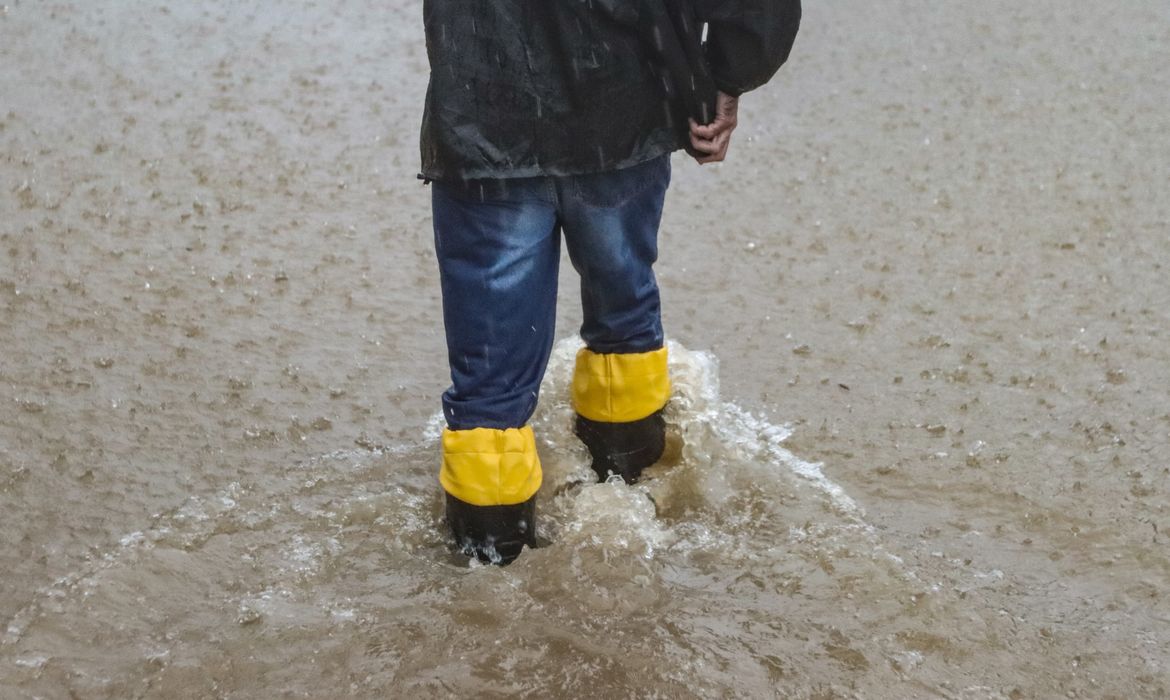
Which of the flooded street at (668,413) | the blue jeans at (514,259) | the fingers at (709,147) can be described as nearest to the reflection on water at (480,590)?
the flooded street at (668,413)

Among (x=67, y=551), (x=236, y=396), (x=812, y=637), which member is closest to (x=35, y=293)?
(x=236, y=396)

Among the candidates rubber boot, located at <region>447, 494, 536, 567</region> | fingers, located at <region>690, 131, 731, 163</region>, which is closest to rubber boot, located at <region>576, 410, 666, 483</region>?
rubber boot, located at <region>447, 494, 536, 567</region>

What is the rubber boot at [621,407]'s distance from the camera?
2.36 m

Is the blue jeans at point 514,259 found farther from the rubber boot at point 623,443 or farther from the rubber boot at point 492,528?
the rubber boot at point 623,443

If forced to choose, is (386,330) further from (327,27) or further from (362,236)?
(327,27)

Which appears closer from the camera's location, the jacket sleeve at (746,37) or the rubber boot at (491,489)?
the jacket sleeve at (746,37)

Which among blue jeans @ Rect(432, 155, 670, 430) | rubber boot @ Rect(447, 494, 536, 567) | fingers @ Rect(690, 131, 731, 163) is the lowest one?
rubber boot @ Rect(447, 494, 536, 567)

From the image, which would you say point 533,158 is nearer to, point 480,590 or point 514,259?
point 514,259

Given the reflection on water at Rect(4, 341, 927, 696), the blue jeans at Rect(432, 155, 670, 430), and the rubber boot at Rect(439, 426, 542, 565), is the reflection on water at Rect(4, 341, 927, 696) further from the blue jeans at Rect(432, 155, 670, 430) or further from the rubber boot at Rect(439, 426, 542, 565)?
the blue jeans at Rect(432, 155, 670, 430)

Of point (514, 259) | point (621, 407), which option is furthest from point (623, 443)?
point (514, 259)

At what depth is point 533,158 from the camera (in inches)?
79.0

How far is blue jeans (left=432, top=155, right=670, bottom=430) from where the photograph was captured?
2.04 meters

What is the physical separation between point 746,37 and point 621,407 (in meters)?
0.74

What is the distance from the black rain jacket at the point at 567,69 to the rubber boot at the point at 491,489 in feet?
1.41
